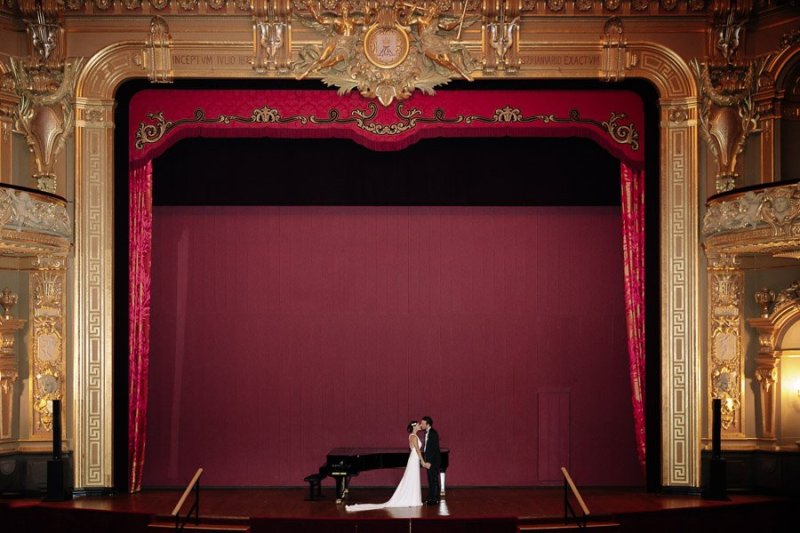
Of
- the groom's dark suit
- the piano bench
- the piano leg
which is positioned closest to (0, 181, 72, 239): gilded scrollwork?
the piano bench

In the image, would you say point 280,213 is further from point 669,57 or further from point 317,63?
point 669,57

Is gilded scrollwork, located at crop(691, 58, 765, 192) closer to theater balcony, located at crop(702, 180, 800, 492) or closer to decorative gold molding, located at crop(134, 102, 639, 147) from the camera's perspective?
theater balcony, located at crop(702, 180, 800, 492)

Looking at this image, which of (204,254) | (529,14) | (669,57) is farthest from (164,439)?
(669,57)

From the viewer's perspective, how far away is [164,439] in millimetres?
15047

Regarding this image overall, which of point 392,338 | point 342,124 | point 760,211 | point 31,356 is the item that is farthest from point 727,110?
point 31,356

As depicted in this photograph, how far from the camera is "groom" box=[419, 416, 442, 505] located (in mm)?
13008

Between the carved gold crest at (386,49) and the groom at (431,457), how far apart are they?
4.08m

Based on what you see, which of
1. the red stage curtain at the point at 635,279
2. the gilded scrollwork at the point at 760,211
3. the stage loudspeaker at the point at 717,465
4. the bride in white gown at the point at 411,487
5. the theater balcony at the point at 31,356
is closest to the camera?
the gilded scrollwork at the point at 760,211

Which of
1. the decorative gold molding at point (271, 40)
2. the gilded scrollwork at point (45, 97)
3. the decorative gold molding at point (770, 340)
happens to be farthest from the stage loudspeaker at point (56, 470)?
the decorative gold molding at point (770, 340)

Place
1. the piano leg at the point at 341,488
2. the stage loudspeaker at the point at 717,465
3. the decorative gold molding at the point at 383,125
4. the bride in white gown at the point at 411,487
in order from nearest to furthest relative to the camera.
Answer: the bride in white gown at the point at 411,487 → the stage loudspeaker at the point at 717,465 → the piano leg at the point at 341,488 → the decorative gold molding at the point at 383,125

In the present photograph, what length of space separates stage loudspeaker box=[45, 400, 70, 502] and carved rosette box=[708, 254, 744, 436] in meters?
7.93

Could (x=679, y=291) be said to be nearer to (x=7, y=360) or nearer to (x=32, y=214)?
(x=32, y=214)

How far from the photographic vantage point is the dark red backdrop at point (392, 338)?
15109mm

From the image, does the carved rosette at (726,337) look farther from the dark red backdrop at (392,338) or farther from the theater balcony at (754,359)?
the dark red backdrop at (392,338)
